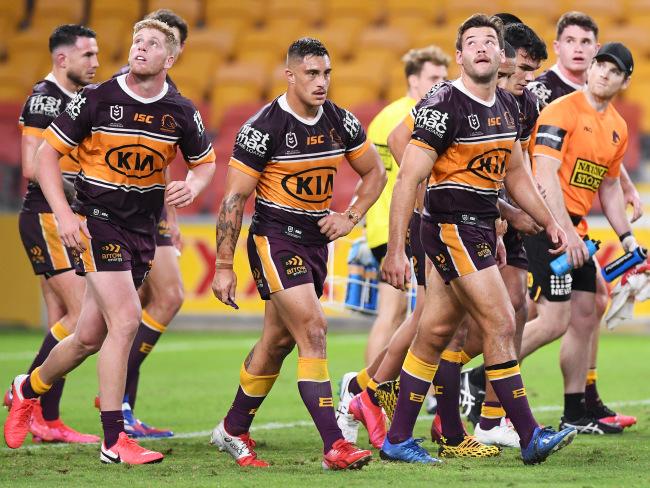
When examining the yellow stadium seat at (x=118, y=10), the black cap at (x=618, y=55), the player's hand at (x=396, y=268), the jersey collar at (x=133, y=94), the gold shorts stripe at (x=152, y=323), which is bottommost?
the gold shorts stripe at (x=152, y=323)

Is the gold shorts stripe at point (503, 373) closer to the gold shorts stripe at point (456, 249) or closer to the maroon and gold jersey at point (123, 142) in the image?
the gold shorts stripe at point (456, 249)

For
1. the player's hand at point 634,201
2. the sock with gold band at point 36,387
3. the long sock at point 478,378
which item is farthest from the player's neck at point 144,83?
the player's hand at point 634,201

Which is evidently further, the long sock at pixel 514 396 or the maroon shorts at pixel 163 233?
the maroon shorts at pixel 163 233

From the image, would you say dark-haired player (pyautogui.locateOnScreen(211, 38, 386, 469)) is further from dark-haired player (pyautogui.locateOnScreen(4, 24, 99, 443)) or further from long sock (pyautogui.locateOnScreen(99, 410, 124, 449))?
dark-haired player (pyautogui.locateOnScreen(4, 24, 99, 443))

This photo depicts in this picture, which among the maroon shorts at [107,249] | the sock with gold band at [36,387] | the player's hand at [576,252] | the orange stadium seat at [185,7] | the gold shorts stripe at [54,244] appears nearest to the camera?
the maroon shorts at [107,249]

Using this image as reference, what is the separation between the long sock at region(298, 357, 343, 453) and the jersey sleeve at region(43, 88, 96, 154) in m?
1.78

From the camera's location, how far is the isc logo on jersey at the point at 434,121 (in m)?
6.50

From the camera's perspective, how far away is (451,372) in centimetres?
728

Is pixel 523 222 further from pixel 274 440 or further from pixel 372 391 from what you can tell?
pixel 274 440

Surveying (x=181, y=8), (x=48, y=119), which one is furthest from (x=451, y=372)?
(x=181, y=8)

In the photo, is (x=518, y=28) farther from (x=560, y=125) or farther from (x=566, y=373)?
(x=566, y=373)

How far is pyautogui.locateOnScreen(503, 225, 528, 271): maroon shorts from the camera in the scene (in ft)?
25.4

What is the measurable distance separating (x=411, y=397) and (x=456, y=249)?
34.7 inches

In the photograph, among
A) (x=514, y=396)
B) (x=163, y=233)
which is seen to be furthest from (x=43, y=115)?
(x=514, y=396)
